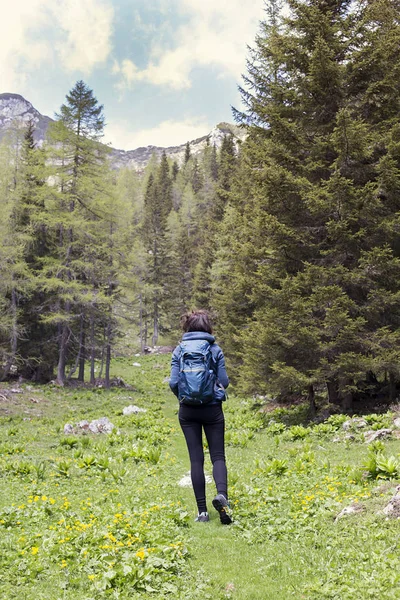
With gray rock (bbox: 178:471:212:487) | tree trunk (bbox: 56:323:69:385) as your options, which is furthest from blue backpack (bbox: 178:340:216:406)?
tree trunk (bbox: 56:323:69:385)

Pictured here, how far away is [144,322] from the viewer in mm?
55844

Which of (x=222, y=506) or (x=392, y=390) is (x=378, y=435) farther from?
(x=222, y=506)

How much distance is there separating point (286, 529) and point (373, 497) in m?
1.29

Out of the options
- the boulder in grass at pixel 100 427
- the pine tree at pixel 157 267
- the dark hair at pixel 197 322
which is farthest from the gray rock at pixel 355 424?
the pine tree at pixel 157 267

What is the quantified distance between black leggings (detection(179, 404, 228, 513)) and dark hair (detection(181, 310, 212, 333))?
1071 millimetres

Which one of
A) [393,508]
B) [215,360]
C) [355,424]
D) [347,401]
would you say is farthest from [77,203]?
[393,508]

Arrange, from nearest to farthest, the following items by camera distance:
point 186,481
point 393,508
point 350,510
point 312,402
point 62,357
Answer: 1. point 393,508
2. point 350,510
3. point 186,481
4. point 312,402
5. point 62,357

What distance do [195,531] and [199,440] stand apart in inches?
44.1

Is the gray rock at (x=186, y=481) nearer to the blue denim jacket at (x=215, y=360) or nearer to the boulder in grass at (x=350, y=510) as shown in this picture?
the blue denim jacket at (x=215, y=360)

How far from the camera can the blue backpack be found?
5.27 metres

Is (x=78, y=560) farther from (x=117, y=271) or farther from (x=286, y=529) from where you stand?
(x=117, y=271)

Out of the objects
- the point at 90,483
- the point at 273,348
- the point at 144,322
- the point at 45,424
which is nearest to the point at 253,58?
the point at 273,348

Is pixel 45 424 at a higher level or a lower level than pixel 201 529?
lower

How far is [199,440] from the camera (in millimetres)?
5574
